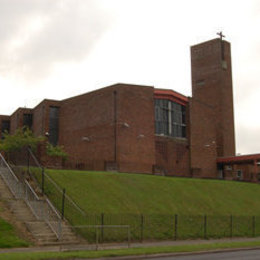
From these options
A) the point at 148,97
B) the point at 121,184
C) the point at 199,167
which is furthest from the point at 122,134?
the point at 121,184

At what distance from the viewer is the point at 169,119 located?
56719mm

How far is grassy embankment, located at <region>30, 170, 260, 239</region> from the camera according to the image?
→ 87.1 feet

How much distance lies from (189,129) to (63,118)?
55.5 ft

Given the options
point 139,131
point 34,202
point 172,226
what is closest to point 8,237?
point 34,202

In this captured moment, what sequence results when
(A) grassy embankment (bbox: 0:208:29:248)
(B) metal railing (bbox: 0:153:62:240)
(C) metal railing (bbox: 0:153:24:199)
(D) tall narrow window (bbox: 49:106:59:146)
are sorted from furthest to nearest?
1. (D) tall narrow window (bbox: 49:106:59:146)
2. (C) metal railing (bbox: 0:153:24:199)
3. (B) metal railing (bbox: 0:153:62:240)
4. (A) grassy embankment (bbox: 0:208:29:248)

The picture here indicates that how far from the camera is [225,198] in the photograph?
3919cm

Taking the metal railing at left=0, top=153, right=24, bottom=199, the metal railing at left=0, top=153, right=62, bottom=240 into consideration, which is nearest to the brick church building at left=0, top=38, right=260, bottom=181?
the metal railing at left=0, top=153, right=24, bottom=199

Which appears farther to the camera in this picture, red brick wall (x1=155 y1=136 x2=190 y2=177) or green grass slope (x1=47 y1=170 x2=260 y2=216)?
red brick wall (x1=155 y1=136 x2=190 y2=177)

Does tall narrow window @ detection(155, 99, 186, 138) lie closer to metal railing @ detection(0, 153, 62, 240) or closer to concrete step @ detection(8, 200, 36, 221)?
metal railing @ detection(0, 153, 62, 240)

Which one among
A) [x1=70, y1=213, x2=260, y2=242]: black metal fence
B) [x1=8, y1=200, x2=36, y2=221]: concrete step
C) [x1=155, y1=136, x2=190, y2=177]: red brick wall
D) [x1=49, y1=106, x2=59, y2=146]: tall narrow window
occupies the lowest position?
[x1=70, y1=213, x2=260, y2=242]: black metal fence

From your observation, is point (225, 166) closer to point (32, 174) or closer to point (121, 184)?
point (121, 184)

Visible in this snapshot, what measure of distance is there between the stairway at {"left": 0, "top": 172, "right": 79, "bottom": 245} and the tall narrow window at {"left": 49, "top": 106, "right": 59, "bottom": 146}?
112ft

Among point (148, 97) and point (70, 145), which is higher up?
point (148, 97)

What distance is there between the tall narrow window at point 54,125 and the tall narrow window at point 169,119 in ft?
47.5
